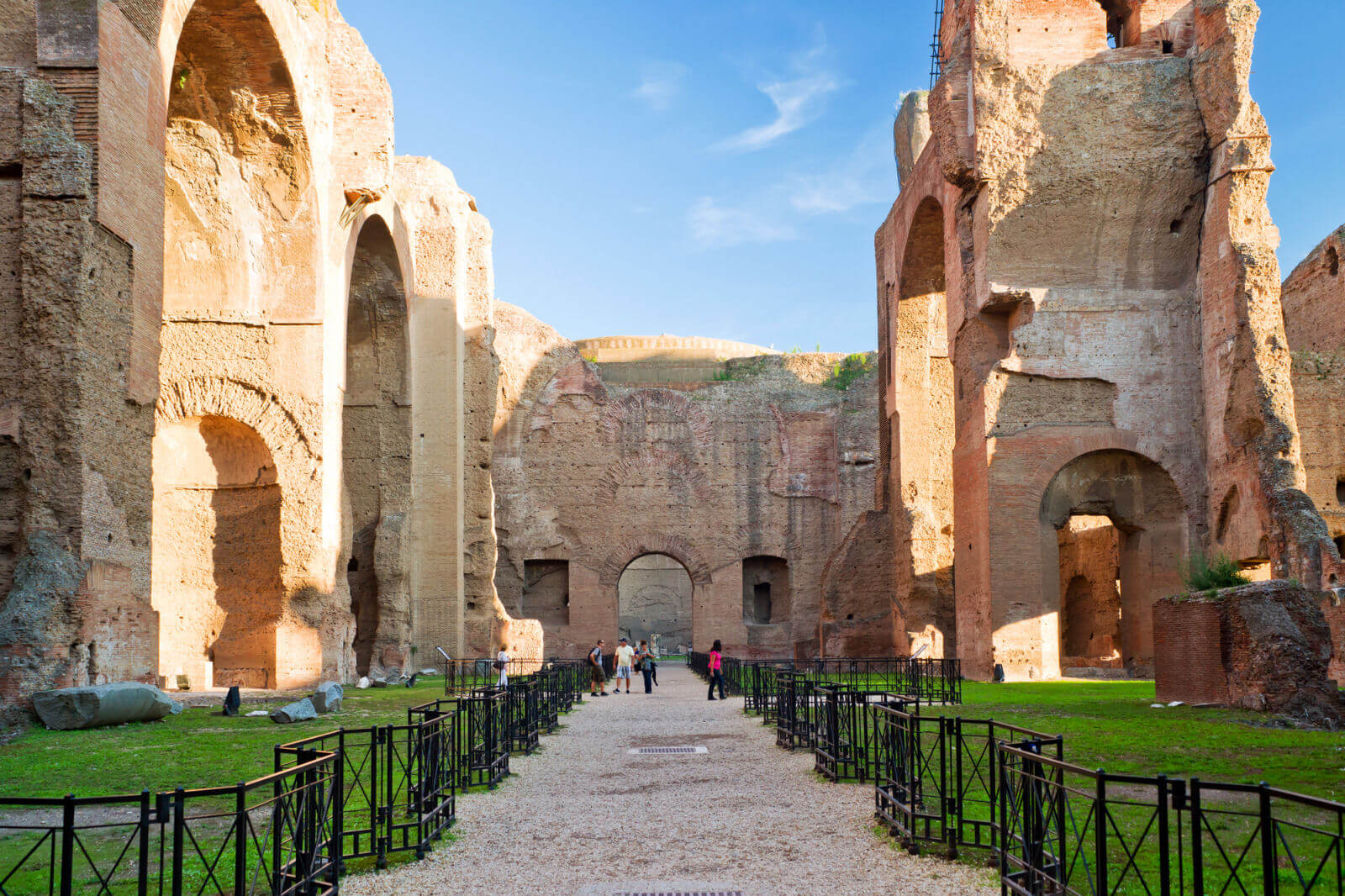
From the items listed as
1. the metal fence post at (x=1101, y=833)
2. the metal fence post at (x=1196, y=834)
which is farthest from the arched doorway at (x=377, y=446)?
the metal fence post at (x=1196, y=834)

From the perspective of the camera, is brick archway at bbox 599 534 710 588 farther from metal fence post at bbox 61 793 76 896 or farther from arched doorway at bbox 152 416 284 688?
metal fence post at bbox 61 793 76 896

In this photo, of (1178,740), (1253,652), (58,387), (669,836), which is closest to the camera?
(669,836)

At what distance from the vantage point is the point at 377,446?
2106cm

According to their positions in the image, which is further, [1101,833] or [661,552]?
[661,552]

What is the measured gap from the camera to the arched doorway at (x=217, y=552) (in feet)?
50.8

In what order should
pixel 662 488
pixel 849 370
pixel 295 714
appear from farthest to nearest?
pixel 849 370, pixel 662 488, pixel 295 714

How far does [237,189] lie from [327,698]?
765 cm

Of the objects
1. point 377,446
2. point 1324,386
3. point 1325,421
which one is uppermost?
point 1324,386

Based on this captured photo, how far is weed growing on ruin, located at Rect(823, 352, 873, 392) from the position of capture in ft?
104

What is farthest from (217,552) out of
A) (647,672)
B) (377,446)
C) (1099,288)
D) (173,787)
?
(1099,288)

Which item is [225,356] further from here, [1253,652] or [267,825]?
[1253,652]

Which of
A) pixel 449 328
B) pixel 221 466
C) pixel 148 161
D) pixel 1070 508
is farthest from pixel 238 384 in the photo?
pixel 1070 508

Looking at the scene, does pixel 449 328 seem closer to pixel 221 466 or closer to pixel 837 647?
pixel 221 466

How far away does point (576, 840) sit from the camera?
588 cm
